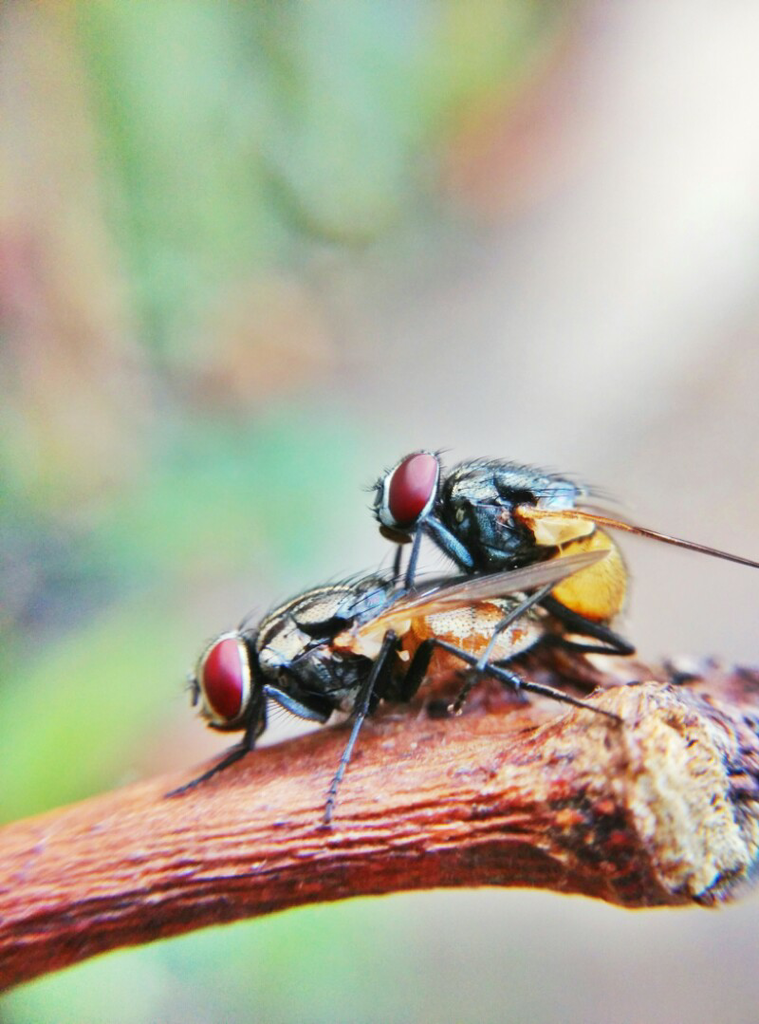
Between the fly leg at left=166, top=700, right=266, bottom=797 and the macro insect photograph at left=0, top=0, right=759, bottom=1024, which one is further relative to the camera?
the fly leg at left=166, top=700, right=266, bottom=797

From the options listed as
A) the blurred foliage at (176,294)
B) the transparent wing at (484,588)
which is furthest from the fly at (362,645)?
the blurred foliage at (176,294)

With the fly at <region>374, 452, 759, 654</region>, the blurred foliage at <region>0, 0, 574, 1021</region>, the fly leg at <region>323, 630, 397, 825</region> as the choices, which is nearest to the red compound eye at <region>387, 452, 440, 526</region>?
the fly at <region>374, 452, 759, 654</region>

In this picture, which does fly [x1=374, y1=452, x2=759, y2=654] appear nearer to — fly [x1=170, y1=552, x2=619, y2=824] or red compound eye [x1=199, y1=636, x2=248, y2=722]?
fly [x1=170, y1=552, x2=619, y2=824]

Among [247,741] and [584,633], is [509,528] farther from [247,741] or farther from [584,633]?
[247,741]

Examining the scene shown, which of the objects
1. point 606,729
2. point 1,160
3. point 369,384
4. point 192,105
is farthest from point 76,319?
point 606,729

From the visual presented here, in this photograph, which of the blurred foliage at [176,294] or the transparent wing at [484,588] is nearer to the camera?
the transparent wing at [484,588]

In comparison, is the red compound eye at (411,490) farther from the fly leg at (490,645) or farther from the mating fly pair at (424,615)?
the fly leg at (490,645)

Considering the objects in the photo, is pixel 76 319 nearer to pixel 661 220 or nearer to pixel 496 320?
pixel 496 320

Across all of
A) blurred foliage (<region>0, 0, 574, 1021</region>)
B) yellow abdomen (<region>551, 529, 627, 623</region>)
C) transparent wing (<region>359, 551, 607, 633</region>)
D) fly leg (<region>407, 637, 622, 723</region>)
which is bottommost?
fly leg (<region>407, 637, 622, 723</region>)
